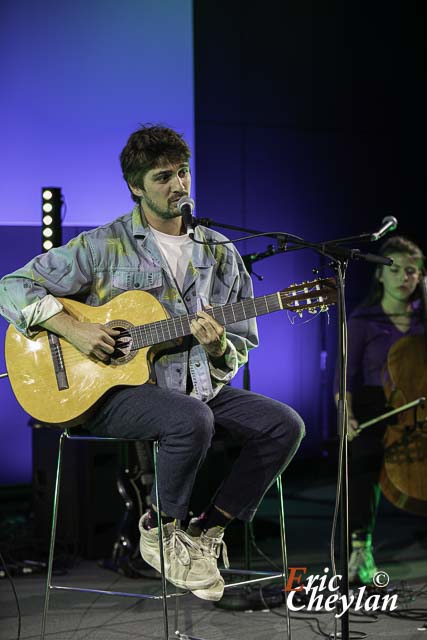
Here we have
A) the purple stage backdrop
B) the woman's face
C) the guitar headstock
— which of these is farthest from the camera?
the purple stage backdrop

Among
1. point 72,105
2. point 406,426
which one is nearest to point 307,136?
point 72,105

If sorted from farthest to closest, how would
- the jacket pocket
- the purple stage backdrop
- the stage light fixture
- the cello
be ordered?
the purple stage backdrop < the stage light fixture < the cello < the jacket pocket

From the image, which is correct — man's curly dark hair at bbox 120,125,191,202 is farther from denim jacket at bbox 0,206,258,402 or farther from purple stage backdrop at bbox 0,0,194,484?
purple stage backdrop at bbox 0,0,194,484

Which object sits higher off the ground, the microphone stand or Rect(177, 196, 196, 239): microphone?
Rect(177, 196, 196, 239): microphone

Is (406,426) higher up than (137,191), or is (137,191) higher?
(137,191)

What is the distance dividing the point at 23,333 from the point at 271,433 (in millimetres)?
950

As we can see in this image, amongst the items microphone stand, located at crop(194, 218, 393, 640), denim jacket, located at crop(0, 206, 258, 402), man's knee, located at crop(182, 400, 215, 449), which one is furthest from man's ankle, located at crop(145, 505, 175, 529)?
microphone stand, located at crop(194, 218, 393, 640)

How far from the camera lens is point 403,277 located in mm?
4684

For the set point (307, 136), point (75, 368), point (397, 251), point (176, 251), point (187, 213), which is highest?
point (307, 136)

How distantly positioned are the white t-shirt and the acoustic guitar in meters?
0.22

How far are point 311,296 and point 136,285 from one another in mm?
704

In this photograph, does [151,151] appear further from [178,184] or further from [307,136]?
[307,136]

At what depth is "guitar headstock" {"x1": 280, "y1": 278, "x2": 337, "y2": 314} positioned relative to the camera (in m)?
3.11

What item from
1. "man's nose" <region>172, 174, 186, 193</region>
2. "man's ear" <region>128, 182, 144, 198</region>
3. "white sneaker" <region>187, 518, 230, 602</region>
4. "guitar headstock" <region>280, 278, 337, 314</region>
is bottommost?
"white sneaker" <region>187, 518, 230, 602</region>
